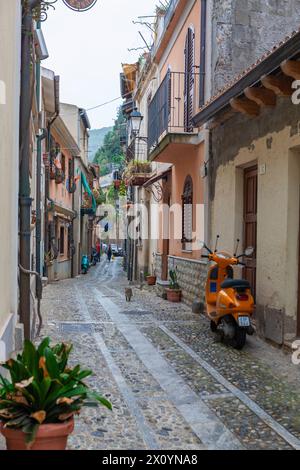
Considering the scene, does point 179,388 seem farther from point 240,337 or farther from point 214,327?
point 214,327

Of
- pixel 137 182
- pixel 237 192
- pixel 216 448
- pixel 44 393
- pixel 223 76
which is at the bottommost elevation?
pixel 216 448

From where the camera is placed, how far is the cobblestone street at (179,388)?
3.88m

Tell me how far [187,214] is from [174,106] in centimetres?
295

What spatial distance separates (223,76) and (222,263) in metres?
3.92

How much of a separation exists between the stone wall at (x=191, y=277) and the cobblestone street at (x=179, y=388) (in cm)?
130

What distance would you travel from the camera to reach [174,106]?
12742 millimetres

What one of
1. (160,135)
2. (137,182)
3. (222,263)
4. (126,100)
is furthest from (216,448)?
(126,100)

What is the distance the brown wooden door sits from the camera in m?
8.04

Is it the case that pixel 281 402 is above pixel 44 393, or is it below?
below

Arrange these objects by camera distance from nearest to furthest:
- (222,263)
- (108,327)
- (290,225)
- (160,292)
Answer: (290,225), (222,263), (108,327), (160,292)

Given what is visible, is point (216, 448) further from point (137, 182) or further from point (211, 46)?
point (137, 182)

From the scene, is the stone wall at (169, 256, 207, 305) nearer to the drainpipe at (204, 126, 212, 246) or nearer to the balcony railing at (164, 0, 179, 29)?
the drainpipe at (204, 126, 212, 246)

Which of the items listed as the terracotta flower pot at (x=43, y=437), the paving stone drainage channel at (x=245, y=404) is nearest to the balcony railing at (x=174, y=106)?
the paving stone drainage channel at (x=245, y=404)

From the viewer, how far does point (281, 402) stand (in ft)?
15.3
